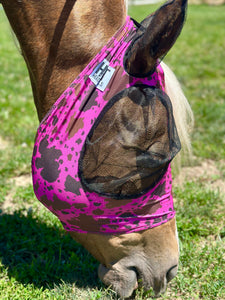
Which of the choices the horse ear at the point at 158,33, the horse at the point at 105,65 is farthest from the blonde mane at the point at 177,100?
the horse ear at the point at 158,33

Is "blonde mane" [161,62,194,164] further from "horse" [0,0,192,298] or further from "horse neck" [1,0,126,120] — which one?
"horse neck" [1,0,126,120]

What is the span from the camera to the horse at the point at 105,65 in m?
1.42

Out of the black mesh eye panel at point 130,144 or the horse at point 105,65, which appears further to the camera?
the black mesh eye panel at point 130,144

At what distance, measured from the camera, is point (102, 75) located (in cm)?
163

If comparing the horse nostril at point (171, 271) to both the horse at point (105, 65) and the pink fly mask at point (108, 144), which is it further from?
the pink fly mask at point (108, 144)

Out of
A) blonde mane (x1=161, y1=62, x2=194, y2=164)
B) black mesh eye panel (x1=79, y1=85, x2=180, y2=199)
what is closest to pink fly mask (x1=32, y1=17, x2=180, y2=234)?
black mesh eye panel (x1=79, y1=85, x2=180, y2=199)

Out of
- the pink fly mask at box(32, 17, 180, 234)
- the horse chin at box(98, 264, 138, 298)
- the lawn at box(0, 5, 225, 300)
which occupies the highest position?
the pink fly mask at box(32, 17, 180, 234)

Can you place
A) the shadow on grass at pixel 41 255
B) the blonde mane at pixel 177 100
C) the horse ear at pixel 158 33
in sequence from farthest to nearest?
the shadow on grass at pixel 41 255, the blonde mane at pixel 177 100, the horse ear at pixel 158 33

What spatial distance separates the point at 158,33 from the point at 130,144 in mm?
471

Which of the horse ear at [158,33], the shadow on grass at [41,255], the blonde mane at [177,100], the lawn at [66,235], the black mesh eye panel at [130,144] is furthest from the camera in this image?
the shadow on grass at [41,255]

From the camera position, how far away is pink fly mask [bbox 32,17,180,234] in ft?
5.24

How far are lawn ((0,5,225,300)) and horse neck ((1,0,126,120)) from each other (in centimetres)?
44

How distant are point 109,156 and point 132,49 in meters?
0.45

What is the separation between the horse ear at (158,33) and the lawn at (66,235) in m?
0.94
